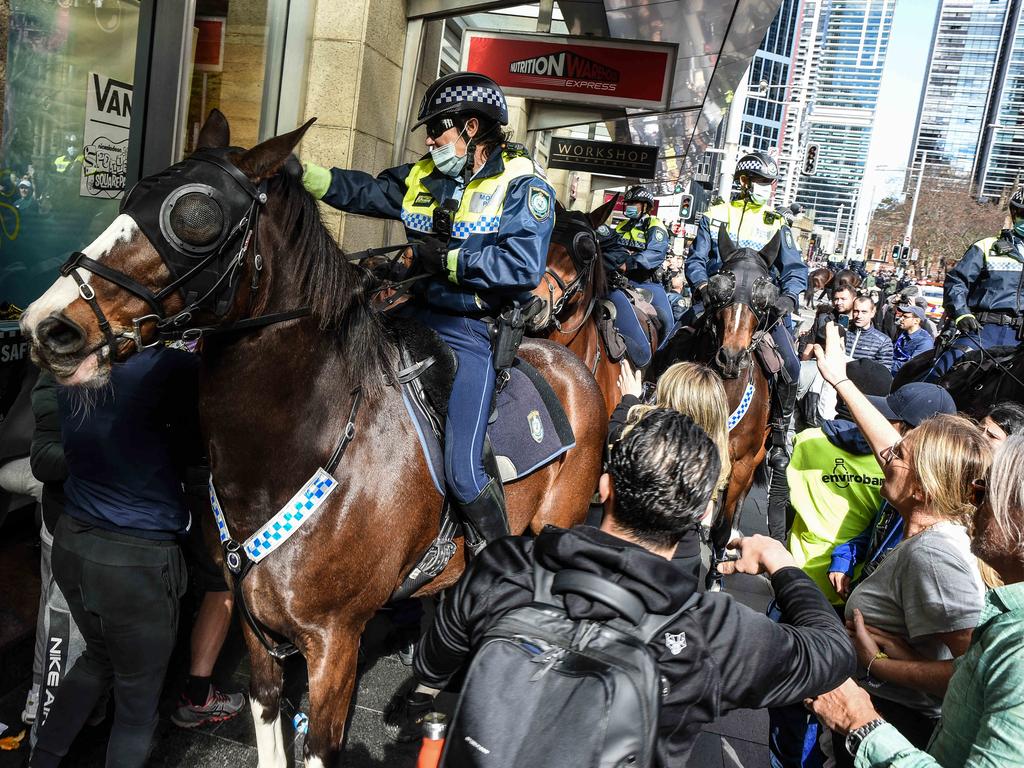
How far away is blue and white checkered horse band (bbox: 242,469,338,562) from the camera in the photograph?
307cm

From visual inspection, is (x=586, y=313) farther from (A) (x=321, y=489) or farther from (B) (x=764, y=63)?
(B) (x=764, y=63)

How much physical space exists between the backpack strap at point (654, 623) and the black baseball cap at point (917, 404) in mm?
2647

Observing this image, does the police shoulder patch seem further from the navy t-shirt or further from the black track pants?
the black track pants

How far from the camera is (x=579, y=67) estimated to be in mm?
9391

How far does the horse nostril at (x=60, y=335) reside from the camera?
248cm

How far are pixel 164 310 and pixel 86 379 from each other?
1.05ft

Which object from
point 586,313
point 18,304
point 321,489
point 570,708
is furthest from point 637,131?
point 570,708

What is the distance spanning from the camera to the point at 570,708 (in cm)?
164

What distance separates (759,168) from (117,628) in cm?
741

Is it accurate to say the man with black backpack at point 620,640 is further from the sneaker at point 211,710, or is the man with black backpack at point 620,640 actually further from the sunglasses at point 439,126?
the sneaker at point 211,710

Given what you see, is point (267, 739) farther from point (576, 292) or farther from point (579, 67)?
point (579, 67)

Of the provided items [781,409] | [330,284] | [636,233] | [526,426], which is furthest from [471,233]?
[636,233]

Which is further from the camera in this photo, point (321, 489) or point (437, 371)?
point (437, 371)

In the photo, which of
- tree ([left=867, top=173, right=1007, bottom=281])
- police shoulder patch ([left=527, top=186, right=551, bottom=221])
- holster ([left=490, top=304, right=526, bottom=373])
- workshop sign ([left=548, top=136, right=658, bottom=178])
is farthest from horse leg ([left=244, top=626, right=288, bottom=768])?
tree ([left=867, top=173, right=1007, bottom=281])
